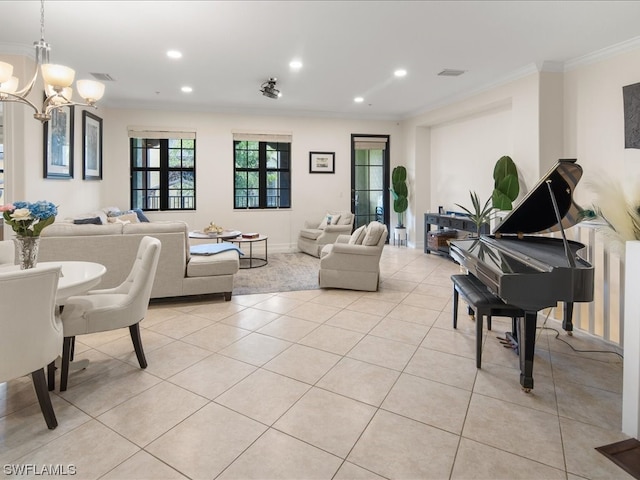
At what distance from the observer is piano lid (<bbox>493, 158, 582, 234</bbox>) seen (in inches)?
93.0

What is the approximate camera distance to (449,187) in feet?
23.6

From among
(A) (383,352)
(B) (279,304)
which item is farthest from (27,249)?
(A) (383,352)

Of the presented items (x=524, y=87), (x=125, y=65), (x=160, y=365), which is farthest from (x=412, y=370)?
(x=125, y=65)

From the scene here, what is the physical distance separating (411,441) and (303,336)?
4.80ft

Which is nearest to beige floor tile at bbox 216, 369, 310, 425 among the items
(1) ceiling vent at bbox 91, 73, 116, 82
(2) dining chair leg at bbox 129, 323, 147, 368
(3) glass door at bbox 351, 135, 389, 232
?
(2) dining chair leg at bbox 129, 323, 147, 368

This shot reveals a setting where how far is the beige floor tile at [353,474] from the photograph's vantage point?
1.55 meters

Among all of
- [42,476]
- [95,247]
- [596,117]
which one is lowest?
[42,476]

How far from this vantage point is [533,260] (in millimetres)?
2295

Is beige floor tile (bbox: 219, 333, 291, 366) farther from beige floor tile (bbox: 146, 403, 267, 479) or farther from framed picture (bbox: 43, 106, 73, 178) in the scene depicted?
framed picture (bbox: 43, 106, 73, 178)

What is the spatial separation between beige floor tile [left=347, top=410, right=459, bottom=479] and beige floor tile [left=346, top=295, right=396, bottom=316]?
1.83 m

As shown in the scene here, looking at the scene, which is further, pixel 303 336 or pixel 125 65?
pixel 125 65

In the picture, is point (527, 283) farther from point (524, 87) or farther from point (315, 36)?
point (524, 87)

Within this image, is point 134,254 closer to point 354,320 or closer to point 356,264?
point 354,320

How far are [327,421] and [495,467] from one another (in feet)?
2.66
